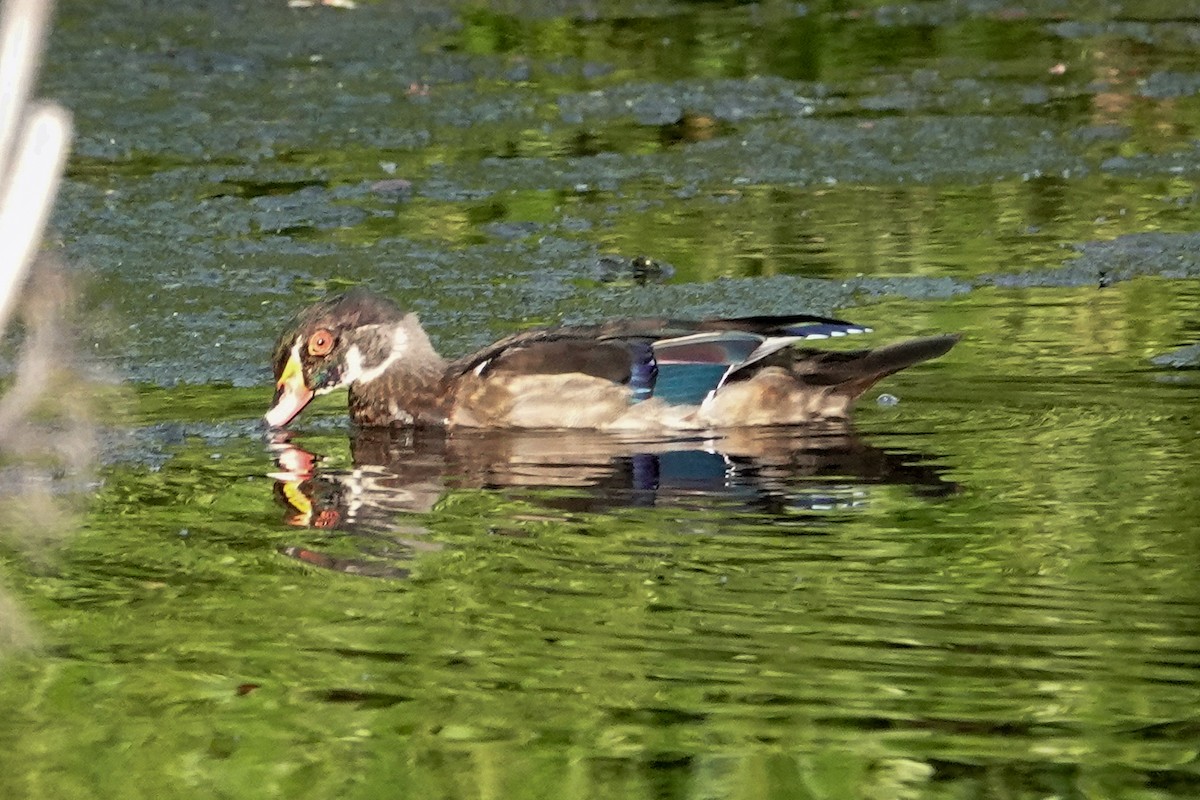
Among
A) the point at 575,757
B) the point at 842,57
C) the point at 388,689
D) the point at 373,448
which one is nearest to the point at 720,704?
the point at 575,757

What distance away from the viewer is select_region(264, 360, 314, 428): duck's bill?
26.7 ft

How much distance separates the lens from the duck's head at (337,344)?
836cm

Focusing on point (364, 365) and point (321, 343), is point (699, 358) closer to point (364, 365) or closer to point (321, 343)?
point (364, 365)

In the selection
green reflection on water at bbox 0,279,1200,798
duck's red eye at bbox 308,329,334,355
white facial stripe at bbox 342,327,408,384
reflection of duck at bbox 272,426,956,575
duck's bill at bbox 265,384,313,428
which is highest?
duck's red eye at bbox 308,329,334,355

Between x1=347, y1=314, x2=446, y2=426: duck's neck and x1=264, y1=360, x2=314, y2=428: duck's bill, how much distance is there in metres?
0.24

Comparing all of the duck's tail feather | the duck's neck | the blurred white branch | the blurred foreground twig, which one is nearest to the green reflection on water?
the duck's tail feather

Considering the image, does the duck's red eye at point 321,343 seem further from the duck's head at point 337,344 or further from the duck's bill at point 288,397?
the duck's bill at point 288,397

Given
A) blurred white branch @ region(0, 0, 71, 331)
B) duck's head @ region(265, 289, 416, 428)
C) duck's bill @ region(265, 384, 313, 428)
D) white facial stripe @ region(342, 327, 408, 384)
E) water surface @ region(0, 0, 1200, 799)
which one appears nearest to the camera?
blurred white branch @ region(0, 0, 71, 331)

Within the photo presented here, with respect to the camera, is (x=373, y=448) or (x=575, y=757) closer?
(x=575, y=757)

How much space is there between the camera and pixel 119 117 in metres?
13.8

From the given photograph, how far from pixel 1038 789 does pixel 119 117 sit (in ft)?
33.7

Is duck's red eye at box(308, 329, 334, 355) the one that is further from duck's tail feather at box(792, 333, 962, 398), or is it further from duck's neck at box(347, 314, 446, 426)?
duck's tail feather at box(792, 333, 962, 398)

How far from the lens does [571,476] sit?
23.5ft

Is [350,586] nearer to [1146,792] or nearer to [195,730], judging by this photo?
[195,730]
